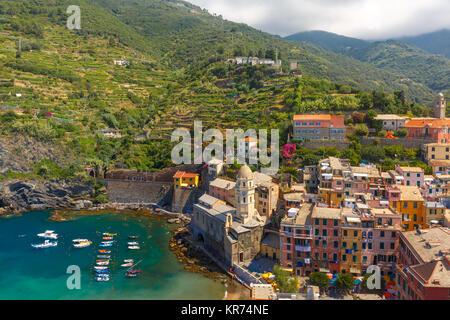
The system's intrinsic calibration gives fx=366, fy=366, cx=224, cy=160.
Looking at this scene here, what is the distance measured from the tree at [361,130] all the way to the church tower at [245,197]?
16788 mm

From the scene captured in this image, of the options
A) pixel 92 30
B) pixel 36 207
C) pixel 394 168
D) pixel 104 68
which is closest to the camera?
pixel 394 168

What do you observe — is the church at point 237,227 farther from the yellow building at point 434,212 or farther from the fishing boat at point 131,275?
the yellow building at point 434,212

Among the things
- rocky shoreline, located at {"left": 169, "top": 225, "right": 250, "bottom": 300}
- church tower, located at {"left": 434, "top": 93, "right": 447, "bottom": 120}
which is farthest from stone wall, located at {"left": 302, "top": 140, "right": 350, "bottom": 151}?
rocky shoreline, located at {"left": 169, "top": 225, "right": 250, "bottom": 300}

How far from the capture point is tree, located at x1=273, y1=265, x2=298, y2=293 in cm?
2320

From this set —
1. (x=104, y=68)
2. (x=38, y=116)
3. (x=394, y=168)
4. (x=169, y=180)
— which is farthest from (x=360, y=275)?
(x=104, y=68)

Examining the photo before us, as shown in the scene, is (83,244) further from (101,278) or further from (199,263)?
(199,263)

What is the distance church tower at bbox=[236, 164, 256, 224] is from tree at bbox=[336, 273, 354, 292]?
8.85 meters

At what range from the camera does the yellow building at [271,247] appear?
28058mm

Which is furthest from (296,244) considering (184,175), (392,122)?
(392,122)

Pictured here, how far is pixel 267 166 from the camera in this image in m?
38.8

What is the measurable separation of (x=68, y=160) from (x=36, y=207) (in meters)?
8.26

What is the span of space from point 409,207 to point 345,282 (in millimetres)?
8104
